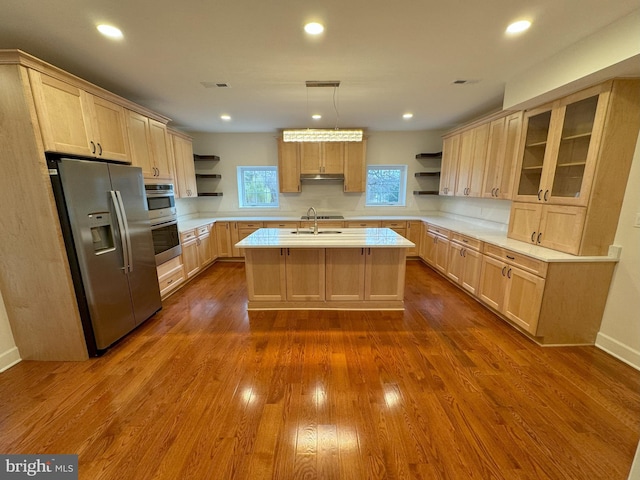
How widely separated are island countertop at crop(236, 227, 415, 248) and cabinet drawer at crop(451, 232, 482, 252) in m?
1.03

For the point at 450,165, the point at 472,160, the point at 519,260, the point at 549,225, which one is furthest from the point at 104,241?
the point at 450,165

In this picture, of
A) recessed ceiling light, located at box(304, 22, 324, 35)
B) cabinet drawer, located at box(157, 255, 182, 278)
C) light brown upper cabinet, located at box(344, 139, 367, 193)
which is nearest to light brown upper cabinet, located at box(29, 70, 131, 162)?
cabinet drawer, located at box(157, 255, 182, 278)

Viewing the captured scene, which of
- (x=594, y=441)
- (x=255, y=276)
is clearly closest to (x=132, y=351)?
(x=255, y=276)

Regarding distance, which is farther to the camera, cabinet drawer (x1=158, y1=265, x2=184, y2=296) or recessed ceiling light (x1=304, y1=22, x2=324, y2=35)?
cabinet drawer (x1=158, y1=265, x2=184, y2=296)

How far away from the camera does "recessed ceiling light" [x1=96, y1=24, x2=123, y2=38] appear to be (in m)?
1.87

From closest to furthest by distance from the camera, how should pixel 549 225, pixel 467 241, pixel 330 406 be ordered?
pixel 330 406
pixel 549 225
pixel 467 241

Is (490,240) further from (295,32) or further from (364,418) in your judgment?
(295,32)

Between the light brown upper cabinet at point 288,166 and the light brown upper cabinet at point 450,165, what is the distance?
9.26 feet

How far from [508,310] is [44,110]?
4.52 m

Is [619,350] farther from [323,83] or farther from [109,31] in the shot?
[109,31]

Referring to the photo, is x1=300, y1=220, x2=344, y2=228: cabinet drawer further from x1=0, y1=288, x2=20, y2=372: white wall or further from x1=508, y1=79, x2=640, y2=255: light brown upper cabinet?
x1=0, y1=288, x2=20, y2=372: white wall

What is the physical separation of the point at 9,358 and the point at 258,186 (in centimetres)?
436

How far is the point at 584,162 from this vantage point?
233 centimetres

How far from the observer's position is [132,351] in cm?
243
